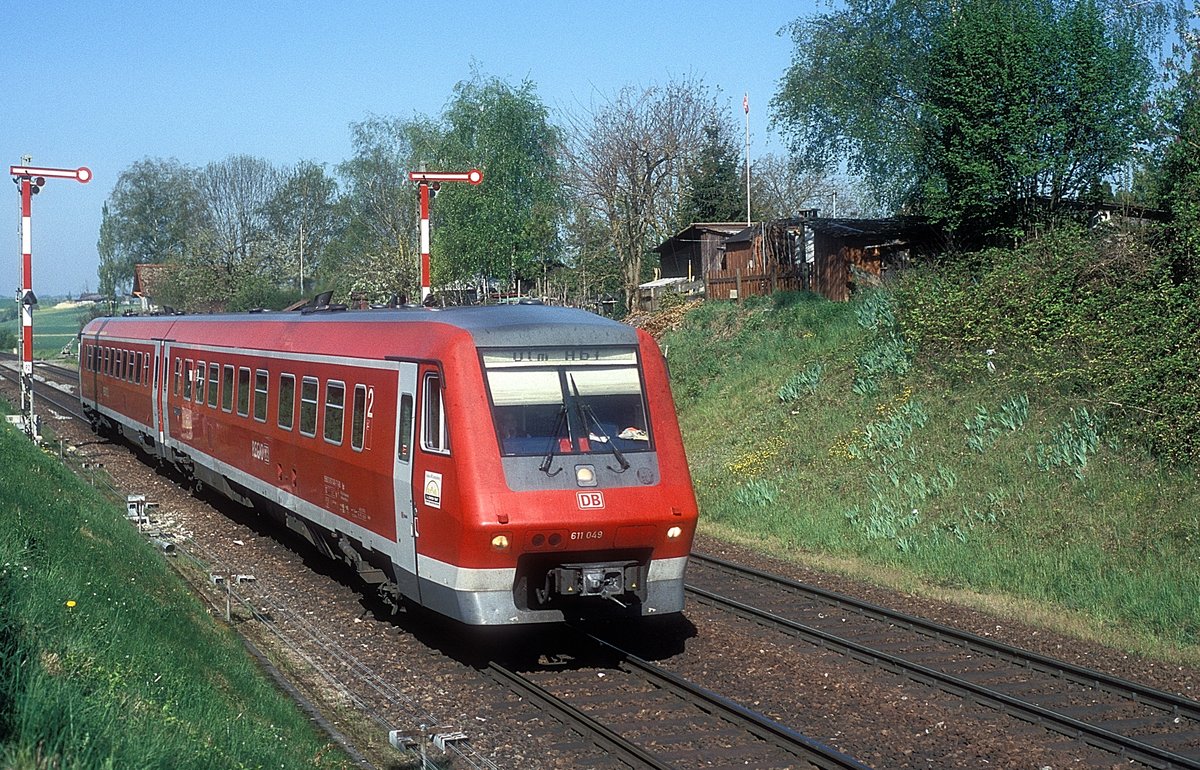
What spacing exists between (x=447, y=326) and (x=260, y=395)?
6.76 meters

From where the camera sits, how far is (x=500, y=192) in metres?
55.6

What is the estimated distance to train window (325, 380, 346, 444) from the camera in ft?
44.7

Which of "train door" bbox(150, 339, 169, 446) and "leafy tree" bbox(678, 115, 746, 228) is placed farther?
"leafy tree" bbox(678, 115, 746, 228)

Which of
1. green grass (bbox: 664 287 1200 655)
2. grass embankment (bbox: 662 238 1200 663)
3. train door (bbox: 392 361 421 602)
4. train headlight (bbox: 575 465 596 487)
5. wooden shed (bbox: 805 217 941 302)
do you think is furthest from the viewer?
wooden shed (bbox: 805 217 941 302)

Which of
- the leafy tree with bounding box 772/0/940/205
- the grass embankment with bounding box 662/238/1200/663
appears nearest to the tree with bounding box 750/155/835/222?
the leafy tree with bounding box 772/0/940/205

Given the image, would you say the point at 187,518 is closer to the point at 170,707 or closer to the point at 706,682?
the point at 706,682

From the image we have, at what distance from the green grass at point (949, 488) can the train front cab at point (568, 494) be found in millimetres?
5232

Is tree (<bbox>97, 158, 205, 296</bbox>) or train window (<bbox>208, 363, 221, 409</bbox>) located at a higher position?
tree (<bbox>97, 158, 205, 296</bbox>)

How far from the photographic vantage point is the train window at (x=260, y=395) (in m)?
17.0

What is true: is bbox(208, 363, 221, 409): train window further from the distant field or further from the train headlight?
the distant field

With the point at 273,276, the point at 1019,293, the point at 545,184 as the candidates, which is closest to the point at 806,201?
the point at 545,184

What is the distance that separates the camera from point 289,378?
15898mm

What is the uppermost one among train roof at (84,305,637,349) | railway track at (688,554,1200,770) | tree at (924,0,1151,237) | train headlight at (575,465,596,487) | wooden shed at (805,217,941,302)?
tree at (924,0,1151,237)

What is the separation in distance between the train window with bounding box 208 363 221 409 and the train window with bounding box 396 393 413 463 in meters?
8.75
